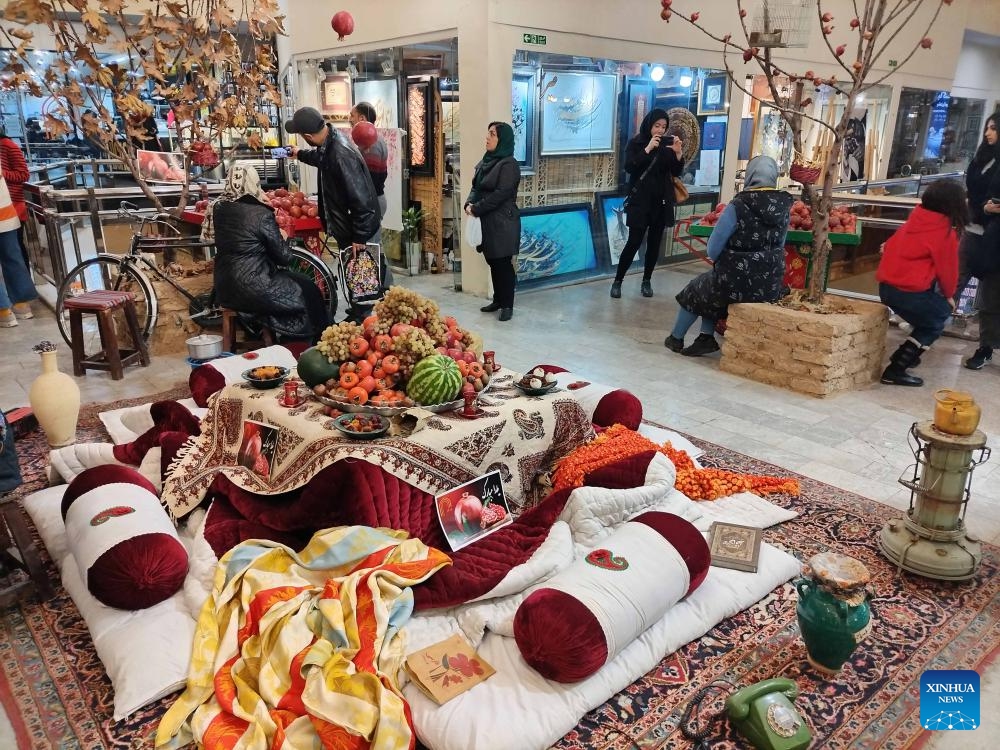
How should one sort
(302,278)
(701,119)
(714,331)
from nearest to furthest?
1. (302,278)
2. (714,331)
3. (701,119)

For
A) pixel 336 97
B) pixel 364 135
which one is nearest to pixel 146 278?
pixel 364 135

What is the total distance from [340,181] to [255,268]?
0.95m

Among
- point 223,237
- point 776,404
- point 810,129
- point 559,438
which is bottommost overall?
point 776,404

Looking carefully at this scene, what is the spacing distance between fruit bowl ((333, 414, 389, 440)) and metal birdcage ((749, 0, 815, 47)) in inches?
160

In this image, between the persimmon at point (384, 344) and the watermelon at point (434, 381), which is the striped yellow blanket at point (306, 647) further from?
the persimmon at point (384, 344)

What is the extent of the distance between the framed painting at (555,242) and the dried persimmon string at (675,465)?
4.38m

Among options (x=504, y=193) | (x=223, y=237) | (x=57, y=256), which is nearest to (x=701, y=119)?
(x=504, y=193)

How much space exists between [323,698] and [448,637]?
46 cm

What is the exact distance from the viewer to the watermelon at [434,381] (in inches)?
119

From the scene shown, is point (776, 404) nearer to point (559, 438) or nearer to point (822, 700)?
point (559, 438)

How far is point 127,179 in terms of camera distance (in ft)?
40.6

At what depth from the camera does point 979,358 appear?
5.60m

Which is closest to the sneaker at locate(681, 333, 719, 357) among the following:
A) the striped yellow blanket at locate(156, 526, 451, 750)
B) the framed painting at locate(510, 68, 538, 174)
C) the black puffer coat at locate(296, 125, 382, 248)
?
the black puffer coat at locate(296, 125, 382, 248)

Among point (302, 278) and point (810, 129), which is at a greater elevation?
point (810, 129)
